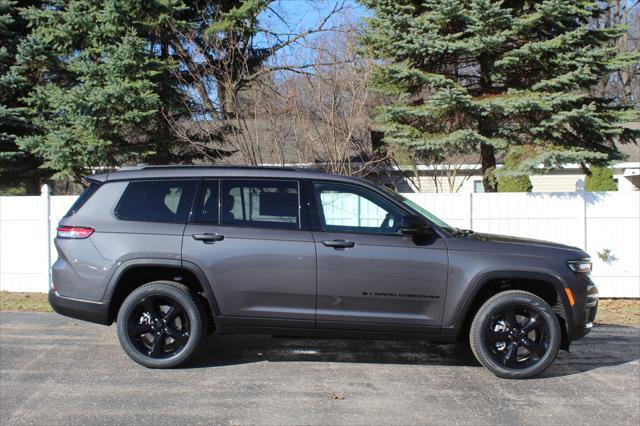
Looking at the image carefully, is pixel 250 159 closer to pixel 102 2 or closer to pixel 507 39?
pixel 102 2

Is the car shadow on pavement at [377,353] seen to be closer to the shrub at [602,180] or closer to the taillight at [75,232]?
the taillight at [75,232]

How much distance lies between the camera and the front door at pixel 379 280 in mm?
5020

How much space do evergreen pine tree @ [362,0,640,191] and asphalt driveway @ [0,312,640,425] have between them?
470 cm

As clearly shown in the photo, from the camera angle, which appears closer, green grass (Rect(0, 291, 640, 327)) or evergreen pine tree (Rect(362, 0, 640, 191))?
green grass (Rect(0, 291, 640, 327))

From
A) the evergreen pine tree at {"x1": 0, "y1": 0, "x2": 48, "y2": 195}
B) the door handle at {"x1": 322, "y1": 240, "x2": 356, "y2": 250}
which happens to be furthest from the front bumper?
the evergreen pine tree at {"x1": 0, "y1": 0, "x2": 48, "y2": 195}

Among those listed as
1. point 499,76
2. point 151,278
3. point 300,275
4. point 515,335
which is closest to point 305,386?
point 300,275

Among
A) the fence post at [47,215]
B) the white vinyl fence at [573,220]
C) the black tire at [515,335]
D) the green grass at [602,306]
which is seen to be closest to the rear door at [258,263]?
the black tire at [515,335]

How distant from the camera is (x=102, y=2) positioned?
11570 millimetres

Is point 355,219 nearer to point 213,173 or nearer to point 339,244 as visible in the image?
point 339,244

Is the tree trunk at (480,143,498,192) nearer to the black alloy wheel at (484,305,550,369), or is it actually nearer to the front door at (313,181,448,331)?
the black alloy wheel at (484,305,550,369)

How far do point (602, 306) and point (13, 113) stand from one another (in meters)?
12.1

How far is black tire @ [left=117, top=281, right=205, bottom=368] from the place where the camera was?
5137 mm

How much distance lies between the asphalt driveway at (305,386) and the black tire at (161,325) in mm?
154

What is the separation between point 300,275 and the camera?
16.6 feet
